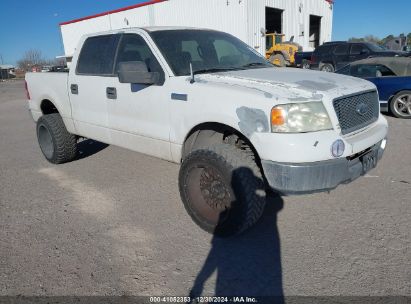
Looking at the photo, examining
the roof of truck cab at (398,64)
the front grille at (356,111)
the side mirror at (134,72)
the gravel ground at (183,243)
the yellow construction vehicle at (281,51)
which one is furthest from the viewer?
the yellow construction vehicle at (281,51)

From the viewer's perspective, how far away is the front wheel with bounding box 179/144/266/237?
2.96 metres

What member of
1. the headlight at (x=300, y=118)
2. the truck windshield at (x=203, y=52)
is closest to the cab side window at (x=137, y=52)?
the truck windshield at (x=203, y=52)

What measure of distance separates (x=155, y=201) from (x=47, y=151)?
2599 mm

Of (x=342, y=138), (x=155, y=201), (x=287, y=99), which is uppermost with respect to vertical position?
(x=287, y=99)

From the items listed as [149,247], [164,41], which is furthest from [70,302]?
[164,41]

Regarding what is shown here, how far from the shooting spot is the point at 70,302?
2447 millimetres

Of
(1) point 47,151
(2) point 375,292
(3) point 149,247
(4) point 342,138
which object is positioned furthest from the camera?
(1) point 47,151

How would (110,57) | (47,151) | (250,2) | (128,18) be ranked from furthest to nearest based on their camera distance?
(128,18)
(250,2)
(47,151)
(110,57)

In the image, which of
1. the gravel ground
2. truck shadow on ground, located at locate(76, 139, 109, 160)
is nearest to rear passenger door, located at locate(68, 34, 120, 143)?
the gravel ground

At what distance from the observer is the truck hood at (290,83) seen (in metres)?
2.82

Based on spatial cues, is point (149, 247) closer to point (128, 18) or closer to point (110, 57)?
point (110, 57)

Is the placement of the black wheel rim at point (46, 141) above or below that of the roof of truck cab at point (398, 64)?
below

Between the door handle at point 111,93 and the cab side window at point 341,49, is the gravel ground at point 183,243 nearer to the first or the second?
the door handle at point 111,93

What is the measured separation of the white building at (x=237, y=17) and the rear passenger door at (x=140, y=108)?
17.9 m
